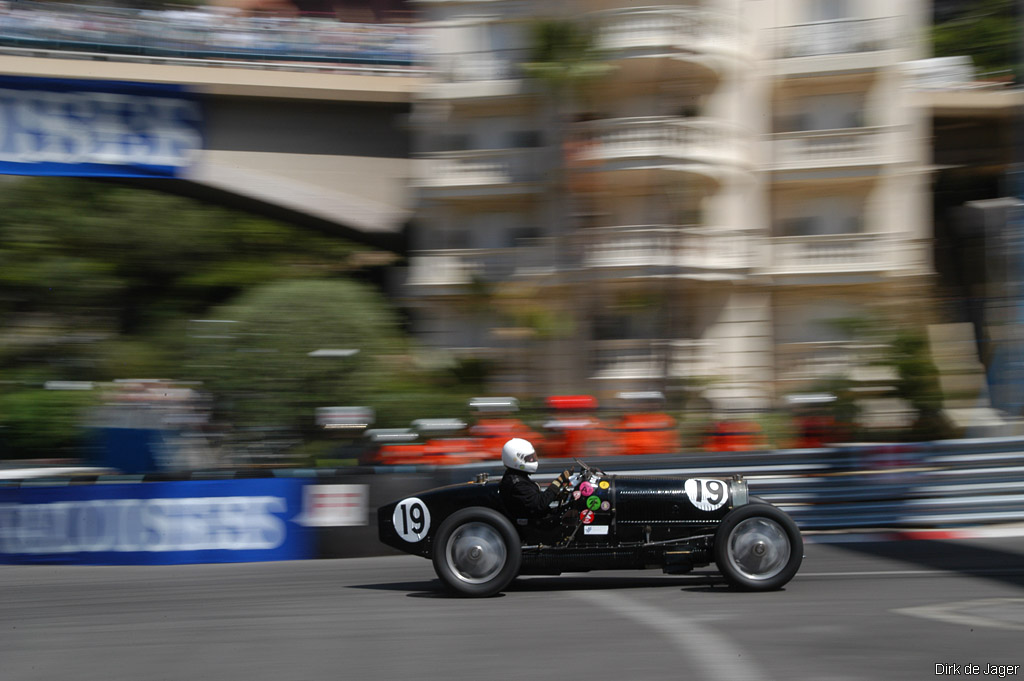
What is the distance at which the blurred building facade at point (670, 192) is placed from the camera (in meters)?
20.6

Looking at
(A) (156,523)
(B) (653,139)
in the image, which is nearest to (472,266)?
(B) (653,139)

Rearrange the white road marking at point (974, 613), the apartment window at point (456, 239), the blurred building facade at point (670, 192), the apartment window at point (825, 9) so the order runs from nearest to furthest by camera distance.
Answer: the white road marking at point (974, 613) → the blurred building facade at point (670, 192) → the apartment window at point (825, 9) → the apartment window at point (456, 239)

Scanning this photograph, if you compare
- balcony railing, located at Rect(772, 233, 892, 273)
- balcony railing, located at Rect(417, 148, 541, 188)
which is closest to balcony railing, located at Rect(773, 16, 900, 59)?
balcony railing, located at Rect(772, 233, 892, 273)

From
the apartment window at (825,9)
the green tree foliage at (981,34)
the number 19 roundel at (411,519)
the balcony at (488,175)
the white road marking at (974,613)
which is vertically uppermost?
the green tree foliage at (981,34)

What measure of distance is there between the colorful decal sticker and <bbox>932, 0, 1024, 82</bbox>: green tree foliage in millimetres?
22273

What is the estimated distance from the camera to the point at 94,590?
30.2 ft

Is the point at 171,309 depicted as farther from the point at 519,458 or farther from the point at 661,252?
the point at 519,458

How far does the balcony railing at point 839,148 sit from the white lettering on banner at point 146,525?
1458cm

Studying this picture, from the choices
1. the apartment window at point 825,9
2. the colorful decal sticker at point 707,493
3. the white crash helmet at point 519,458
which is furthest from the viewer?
the apartment window at point 825,9

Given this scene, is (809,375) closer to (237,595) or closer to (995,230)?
(995,230)

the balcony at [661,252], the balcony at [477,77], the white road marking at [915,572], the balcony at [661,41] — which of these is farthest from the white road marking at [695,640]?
the balcony at [477,77]

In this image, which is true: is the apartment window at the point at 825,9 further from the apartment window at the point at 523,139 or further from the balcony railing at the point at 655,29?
the apartment window at the point at 523,139

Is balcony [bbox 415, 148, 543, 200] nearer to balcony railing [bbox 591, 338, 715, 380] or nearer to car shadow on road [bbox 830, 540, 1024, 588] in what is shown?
balcony railing [bbox 591, 338, 715, 380]

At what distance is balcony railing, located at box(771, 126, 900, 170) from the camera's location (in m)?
21.5
